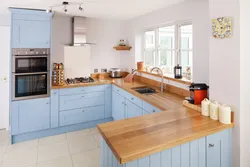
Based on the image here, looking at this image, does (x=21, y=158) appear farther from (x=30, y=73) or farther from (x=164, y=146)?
(x=164, y=146)

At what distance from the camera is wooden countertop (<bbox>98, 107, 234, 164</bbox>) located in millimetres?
1181

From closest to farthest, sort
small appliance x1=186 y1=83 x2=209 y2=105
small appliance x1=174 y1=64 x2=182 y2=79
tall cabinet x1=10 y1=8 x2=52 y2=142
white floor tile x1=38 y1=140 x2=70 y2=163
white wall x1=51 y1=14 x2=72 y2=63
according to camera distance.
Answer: small appliance x1=186 y1=83 x2=209 y2=105 → white floor tile x1=38 y1=140 x2=70 y2=163 → small appliance x1=174 y1=64 x2=182 y2=79 → tall cabinet x1=10 y1=8 x2=52 y2=142 → white wall x1=51 y1=14 x2=72 y2=63

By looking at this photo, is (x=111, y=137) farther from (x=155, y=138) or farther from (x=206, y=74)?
(x=206, y=74)

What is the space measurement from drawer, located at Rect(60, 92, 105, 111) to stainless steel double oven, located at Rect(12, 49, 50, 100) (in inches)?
13.4

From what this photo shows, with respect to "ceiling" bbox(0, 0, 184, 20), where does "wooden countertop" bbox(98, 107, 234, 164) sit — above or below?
below

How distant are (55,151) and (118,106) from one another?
4.45 ft

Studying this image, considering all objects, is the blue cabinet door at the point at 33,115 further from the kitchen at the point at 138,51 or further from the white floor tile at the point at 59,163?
the white floor tile at the point at 59,163

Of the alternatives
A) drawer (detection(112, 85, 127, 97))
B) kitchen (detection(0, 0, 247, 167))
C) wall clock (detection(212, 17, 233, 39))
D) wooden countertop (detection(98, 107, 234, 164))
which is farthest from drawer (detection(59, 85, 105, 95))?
wall clock (detection(212, 17, 233, 39))

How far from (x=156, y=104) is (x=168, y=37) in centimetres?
161

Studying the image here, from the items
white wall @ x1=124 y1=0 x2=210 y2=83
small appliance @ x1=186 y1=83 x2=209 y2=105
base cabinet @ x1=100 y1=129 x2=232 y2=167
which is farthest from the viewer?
white wall @ x1=124 y1=0 x2=210 y2=83

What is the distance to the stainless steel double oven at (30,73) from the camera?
3016mm

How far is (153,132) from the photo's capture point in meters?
1.41

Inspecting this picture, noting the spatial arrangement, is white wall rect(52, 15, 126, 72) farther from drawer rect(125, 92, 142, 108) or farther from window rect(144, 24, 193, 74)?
drawer rect(125, 92, 142, 108)

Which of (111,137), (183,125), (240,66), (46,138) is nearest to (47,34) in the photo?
(46,138)
